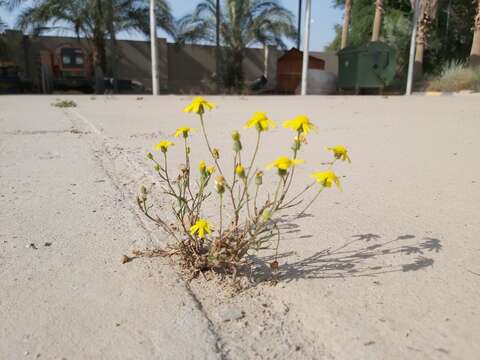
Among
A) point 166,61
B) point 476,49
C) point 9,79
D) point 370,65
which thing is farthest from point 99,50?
point 476,49

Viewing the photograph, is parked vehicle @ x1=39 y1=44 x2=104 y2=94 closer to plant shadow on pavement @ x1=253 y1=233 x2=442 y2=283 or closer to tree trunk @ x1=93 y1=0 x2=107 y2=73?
tree trunk @ x1=93 y1=0 x2=107 y2=73

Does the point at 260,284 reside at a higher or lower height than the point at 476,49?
lower

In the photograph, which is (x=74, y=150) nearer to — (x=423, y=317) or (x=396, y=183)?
(x=396, y=183)

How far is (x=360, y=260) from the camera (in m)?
1.41

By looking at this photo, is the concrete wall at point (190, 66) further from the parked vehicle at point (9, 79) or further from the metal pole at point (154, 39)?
the parked vehicle at point (9, 79)

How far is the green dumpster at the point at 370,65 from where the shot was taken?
14970 mm

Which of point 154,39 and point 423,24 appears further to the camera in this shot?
point 423,24

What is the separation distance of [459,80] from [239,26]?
941cm

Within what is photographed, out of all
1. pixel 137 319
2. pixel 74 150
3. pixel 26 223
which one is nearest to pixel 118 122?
pixel 74 150

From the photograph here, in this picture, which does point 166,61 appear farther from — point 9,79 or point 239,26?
point 9,79

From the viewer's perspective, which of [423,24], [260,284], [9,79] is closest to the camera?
[260,284]

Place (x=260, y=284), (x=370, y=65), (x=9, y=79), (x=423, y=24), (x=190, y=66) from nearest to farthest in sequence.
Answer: (x=260, y=284), (x=9, y=79), (x=370, y=65), (x=423, y=24), (x=190, y=66)

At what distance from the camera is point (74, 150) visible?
319cm

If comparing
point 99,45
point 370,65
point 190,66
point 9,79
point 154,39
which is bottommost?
point 9,79
